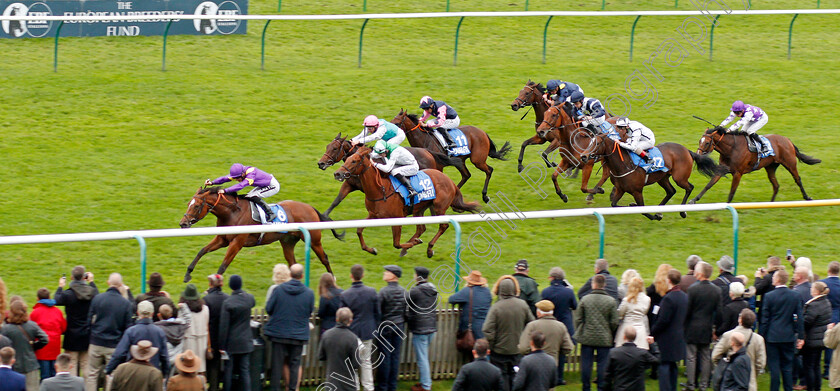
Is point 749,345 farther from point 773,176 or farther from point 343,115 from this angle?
point 343,115

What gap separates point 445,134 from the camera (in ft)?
51.7

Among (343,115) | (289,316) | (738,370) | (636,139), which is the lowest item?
(738,370)

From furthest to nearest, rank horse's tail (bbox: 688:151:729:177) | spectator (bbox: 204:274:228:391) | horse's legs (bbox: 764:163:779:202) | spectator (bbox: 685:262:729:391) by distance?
1. horse's legs (bbox: 764:163:779:202)
2. horse's tail (bbox: 688:151:729:177)
3. spectator (bbox: 685:262:729:391)
4. spectator (bbox: 204:274:228:391)

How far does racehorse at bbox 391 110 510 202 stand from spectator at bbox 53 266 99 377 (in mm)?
7102

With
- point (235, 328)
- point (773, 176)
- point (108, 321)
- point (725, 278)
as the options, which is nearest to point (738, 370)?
point (725, 278)

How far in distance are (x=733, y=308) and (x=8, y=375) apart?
19.7ft

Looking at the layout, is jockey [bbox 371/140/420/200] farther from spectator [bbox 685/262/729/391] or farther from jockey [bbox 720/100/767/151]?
jockey [bbox 720/100/767/151]

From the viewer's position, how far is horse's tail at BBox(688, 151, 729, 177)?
15766 millimetres

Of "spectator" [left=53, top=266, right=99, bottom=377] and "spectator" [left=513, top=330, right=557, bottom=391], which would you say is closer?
"spectator" [left=513, top=330, right=557, bottom=391]

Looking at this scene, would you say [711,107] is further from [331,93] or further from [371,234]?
[371,234]

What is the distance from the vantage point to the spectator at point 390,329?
9.16 metres

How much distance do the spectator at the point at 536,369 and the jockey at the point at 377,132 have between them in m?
6.01

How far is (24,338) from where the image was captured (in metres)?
8.13

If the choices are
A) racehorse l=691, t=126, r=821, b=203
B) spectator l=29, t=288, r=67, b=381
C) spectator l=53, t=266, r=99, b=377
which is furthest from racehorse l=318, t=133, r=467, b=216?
spectator l=29, t=288, r=67, b=381
